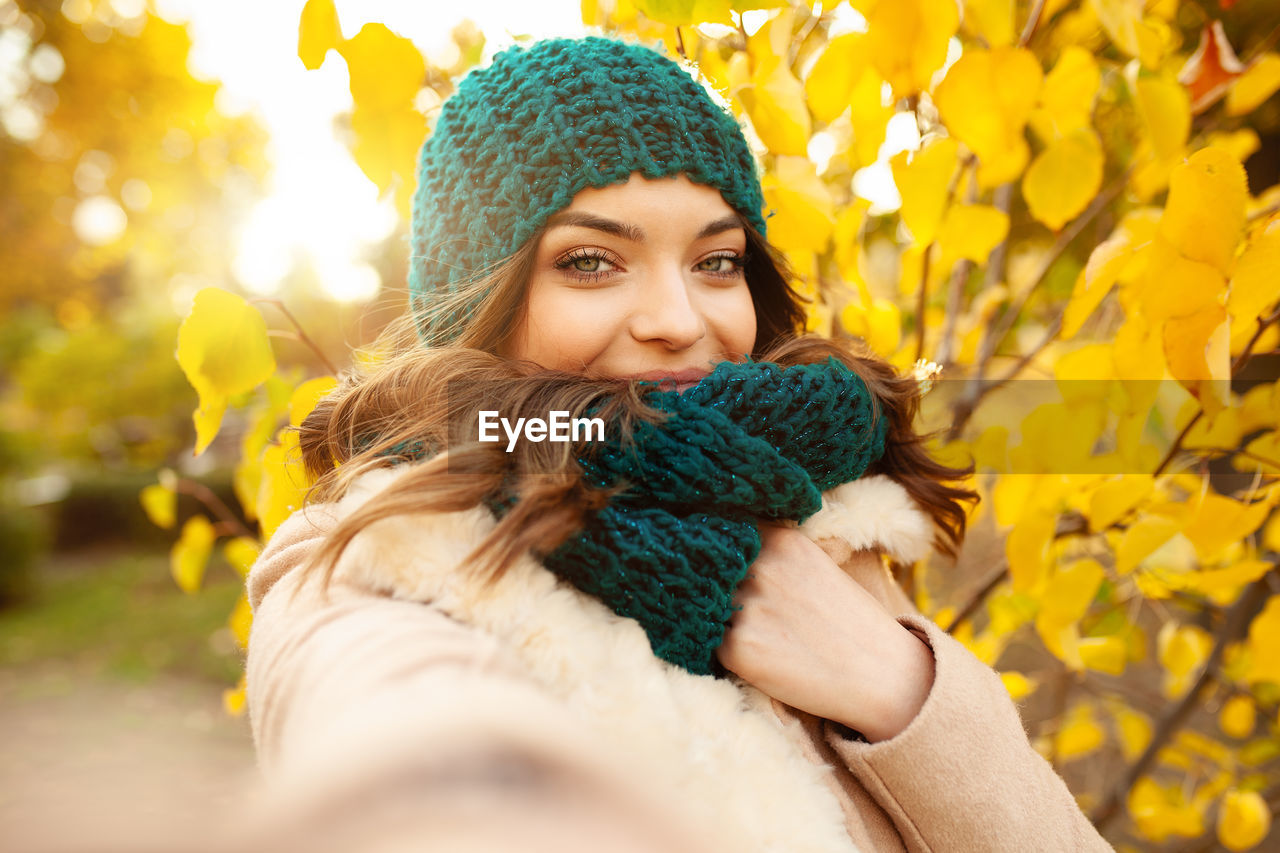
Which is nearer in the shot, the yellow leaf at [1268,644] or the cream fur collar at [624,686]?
the cream fur collar at [624,686]

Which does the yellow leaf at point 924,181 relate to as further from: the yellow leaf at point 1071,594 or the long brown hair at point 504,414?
the yellow leaf at point 1071,594

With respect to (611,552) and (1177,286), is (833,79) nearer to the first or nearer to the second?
(1177,286)

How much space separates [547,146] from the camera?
1.17m

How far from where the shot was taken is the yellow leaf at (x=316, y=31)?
3.31ft

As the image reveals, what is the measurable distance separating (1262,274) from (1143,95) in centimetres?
45

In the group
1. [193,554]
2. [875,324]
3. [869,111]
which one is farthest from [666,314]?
[193,554]

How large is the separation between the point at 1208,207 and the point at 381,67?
1.14 metres

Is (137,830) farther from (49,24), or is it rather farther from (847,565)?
(49,24)

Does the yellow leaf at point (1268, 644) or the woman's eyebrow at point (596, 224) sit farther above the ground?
the woman's eyebrow at point (596, 224)

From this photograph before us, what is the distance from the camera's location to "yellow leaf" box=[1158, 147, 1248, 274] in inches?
35.5

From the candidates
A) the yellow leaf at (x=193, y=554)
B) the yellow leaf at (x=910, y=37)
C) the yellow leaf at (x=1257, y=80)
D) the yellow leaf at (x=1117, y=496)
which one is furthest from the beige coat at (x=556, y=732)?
the yellow leaf at (x=1257, y=80)

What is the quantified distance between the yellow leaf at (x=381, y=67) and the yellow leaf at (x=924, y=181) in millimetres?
759

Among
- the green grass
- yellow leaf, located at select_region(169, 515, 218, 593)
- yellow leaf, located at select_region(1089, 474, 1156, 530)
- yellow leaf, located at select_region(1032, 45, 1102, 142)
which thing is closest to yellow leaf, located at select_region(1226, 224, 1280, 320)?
yellow leaf, located at select_region(1089, 474, 1156, 530)

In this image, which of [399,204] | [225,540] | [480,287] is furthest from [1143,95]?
[225,540]
